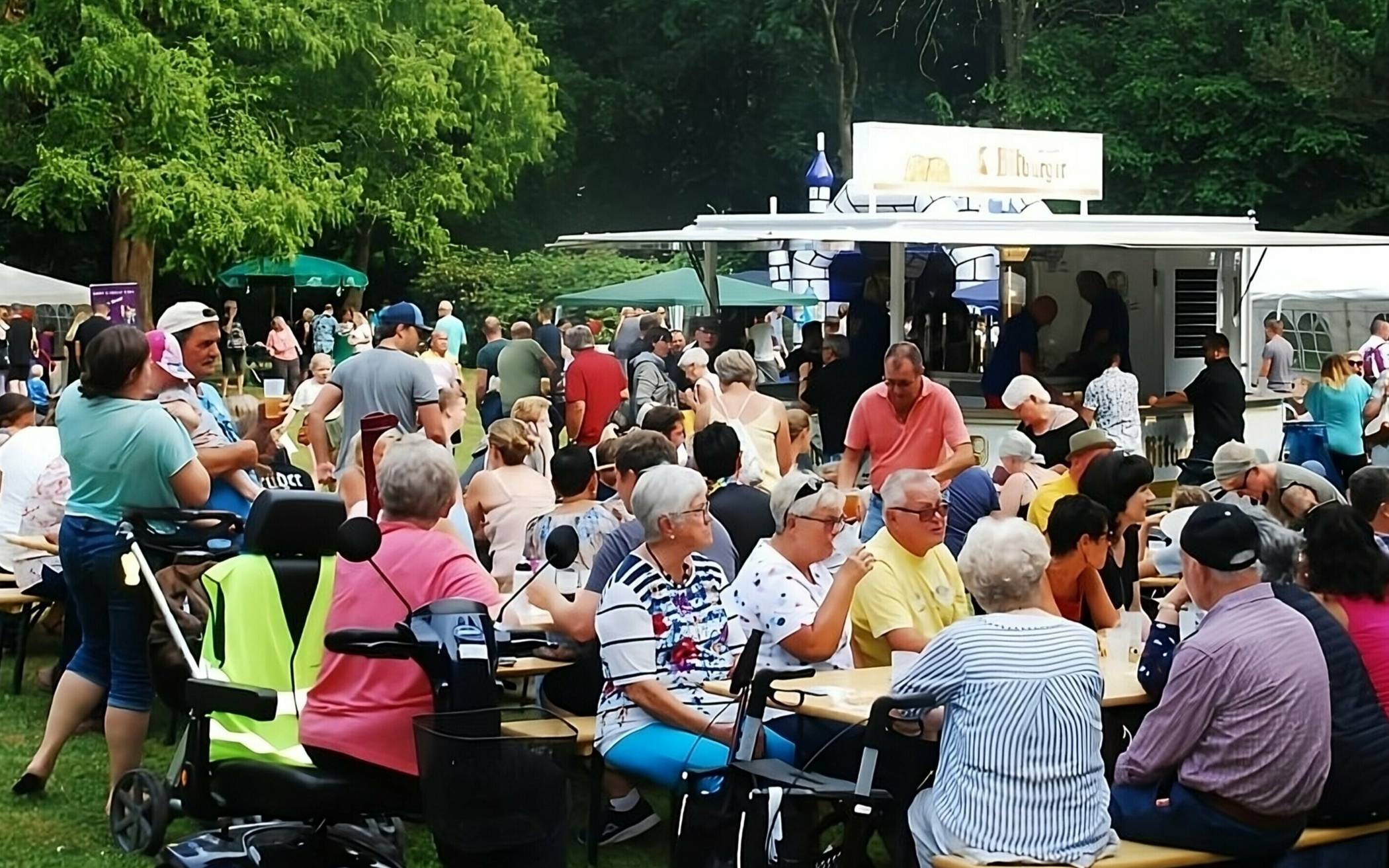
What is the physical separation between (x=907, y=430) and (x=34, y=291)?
1875cm

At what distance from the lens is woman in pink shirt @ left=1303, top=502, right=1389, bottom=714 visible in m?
5.15

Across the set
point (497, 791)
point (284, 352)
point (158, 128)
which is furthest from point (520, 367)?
point (284, 352)

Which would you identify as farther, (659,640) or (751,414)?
(751,414)

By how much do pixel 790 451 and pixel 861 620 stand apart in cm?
401

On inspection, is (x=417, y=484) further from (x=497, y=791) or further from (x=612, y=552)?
(x=612, y=552)

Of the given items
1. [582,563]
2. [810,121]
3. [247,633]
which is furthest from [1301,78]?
[247,633]

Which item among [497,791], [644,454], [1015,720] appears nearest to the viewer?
[497,791]

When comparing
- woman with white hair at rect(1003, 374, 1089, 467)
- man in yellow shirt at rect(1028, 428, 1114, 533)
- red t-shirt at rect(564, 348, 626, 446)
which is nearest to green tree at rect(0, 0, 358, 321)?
red t-shirt at rect(564, 348, 626, 446)

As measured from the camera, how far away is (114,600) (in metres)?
5.82

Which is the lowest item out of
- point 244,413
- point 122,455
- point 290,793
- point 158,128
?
point 290,793

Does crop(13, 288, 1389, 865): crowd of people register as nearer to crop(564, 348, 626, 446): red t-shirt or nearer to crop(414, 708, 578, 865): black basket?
crop(414, 708, 578, 865): black basket

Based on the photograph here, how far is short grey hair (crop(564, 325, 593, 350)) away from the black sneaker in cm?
700

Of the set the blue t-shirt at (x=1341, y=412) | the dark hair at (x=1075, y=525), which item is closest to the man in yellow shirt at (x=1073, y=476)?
the dark hair at (x=1075, y=525)

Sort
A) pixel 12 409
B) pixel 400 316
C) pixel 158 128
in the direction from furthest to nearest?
pixel 158 128 < pixel 400 316 < pixel 12 409
